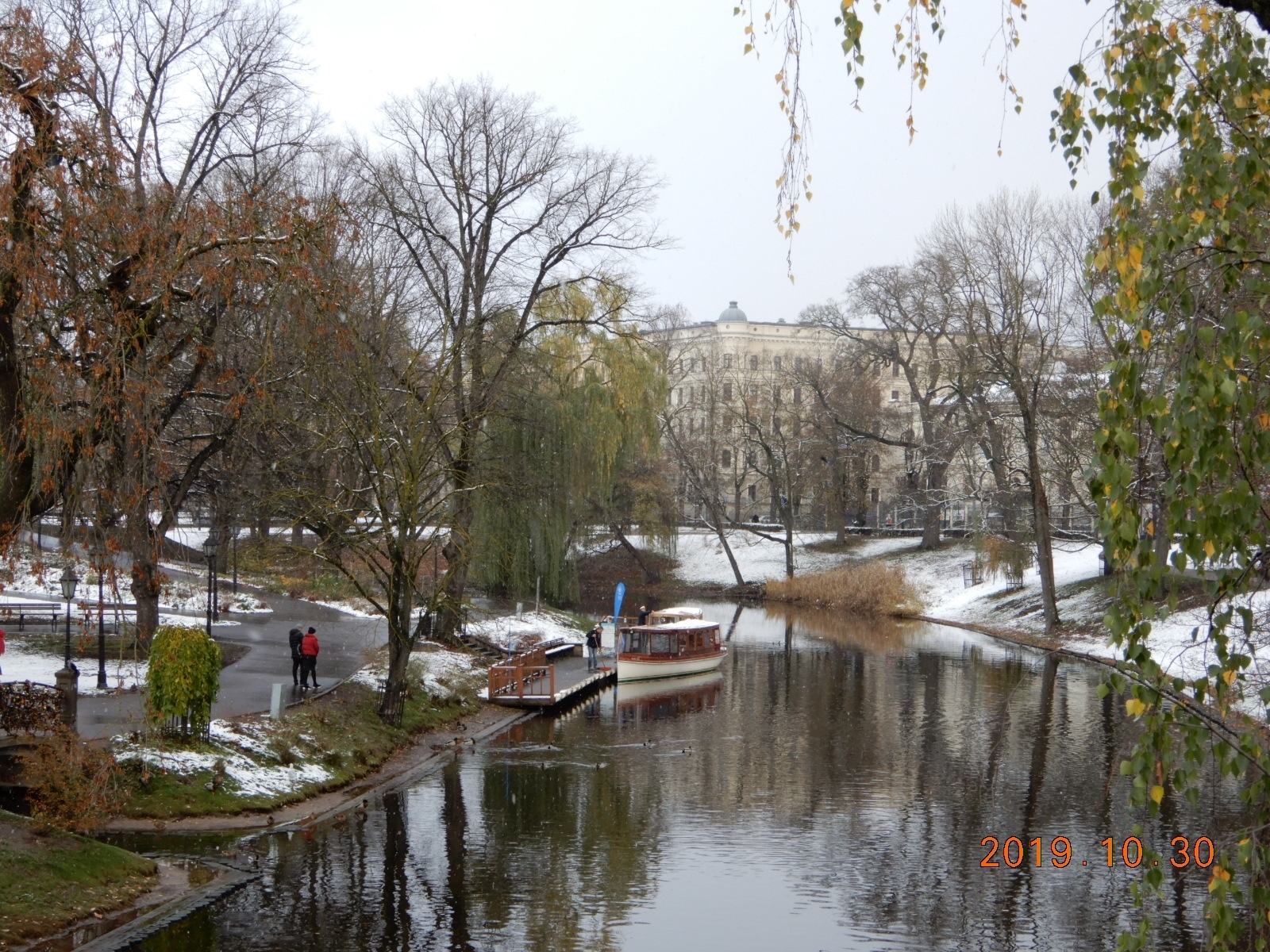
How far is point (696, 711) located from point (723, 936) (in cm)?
1552

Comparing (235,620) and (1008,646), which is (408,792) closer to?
(235,620)

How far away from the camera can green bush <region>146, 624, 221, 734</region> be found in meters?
17.3

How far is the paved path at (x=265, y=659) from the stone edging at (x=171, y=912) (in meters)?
2.11

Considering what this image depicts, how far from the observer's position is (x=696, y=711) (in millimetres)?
28375

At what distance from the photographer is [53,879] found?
12.2 metres

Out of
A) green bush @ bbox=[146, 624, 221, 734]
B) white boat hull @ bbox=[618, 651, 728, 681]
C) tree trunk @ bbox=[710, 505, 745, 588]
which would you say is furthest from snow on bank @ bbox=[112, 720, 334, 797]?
tree trunk @ bbox=[710, 505, 745, 588]

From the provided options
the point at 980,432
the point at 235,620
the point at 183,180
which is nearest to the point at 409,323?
the point at 235,620

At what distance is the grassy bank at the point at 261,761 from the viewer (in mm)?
16641

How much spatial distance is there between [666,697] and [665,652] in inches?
137

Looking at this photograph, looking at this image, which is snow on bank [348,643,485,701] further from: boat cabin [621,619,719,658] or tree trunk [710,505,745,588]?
tree trunk [710,505,745,588]

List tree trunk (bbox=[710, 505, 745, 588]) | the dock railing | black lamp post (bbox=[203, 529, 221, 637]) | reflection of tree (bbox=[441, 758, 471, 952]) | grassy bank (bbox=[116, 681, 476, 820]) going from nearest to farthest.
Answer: reflection of tree (bbox=[441, 758, 471, 952]) → grassy bank (bbox=[116, 681, 476, 820]) → the dock railing → black lamp post (bbox=[203, 529, 221, 637]) → tree trunk (bbox=[710, 505, 745, 588])

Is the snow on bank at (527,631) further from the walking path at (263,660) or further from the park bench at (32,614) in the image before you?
the park bench at (32,614)

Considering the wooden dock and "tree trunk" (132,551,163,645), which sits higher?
"tree trunk" (132,551,163,645)

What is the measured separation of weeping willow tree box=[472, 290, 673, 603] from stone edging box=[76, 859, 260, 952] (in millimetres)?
19358
